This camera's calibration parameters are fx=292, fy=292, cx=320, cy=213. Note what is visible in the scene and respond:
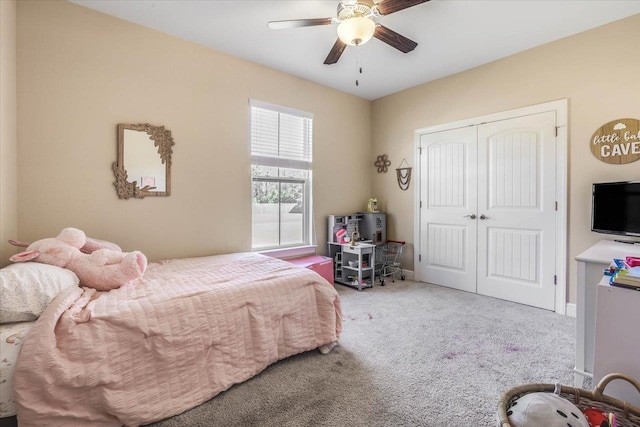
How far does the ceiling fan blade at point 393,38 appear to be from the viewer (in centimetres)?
219

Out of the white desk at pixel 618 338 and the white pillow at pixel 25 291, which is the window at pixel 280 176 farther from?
the white desk at pixel 618 338

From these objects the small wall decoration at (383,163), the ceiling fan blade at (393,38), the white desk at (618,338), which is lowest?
the white desk at (618,338)

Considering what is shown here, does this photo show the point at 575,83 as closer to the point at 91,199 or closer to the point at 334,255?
the point at 334,255

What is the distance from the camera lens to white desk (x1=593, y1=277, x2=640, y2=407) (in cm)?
129

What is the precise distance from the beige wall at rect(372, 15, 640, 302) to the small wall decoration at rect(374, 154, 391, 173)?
846 mm

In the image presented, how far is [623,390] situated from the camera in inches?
50.7

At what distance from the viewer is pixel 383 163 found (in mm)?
4496

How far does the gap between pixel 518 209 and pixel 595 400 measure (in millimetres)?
2394

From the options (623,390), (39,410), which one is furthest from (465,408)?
(39,410)

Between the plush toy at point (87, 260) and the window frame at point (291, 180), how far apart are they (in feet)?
5.15

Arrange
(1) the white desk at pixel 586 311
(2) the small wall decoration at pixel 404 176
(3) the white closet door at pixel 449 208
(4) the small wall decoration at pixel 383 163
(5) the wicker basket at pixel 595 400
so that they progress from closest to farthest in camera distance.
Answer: (5) the wicker basket at pixel 595 400 → (1) the white desk at pixel 586 311 → (3) the white closet door at pixel 449 208 → (2) the small wall decoration at pixel 404 176 → (4) the small wall decoration at pixel 383 163

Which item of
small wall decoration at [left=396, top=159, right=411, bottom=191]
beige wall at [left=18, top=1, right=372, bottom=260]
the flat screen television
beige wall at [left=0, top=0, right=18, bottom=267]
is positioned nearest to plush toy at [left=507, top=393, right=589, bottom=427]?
the flat screen television

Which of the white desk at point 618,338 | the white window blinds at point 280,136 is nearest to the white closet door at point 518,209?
the white desk at point 618,338

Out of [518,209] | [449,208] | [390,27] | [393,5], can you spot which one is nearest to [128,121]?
[393,5]
